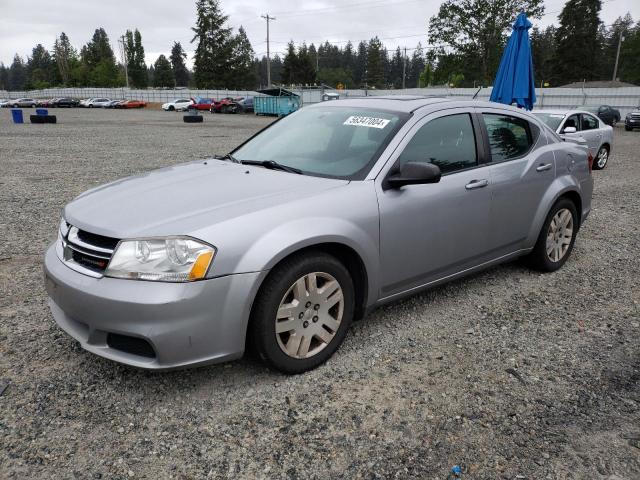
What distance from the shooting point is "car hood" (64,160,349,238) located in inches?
103

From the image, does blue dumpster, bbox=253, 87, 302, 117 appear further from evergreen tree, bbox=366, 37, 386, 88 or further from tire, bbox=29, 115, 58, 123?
evergreen tree, bbox=366, 37, 386, 88

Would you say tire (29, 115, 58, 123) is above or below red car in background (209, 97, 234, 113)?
below

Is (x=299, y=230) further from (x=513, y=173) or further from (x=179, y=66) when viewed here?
(x=179, y=66)

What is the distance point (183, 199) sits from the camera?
9.57 feet

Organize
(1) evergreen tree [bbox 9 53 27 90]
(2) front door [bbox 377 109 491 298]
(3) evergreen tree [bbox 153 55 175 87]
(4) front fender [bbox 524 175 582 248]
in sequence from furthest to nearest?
(1) evergreen tree [bbox 9 53 27 90] < (3) evergreen tree [bbox 153 55 175 87] < (4) front fender [bbox 524 175 582 248] < (2) front door [bbox 377 109 491 298]

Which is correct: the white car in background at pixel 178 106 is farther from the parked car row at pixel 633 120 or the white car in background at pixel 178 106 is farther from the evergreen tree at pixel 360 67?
the evergreen tree at pixel 360 67

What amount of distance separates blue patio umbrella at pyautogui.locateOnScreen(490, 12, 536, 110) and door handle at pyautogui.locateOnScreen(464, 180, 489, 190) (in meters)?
7.43

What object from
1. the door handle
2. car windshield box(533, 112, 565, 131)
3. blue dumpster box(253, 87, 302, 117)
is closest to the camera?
the door handle

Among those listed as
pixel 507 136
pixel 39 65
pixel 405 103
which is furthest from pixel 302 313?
pixel 39 65

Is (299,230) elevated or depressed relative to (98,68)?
depressed

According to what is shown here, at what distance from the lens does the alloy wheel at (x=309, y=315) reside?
282 cm

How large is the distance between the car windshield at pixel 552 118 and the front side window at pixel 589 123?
1.13m

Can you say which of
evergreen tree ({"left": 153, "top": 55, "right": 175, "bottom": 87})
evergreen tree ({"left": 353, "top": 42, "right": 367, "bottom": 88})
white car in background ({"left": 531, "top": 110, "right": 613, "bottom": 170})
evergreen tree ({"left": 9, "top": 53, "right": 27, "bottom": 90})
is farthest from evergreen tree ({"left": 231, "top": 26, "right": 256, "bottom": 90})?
evergreen tree ({"left": 9, "top": 53, "right": 27, "bottom": 90})

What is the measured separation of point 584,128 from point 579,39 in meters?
65.0
